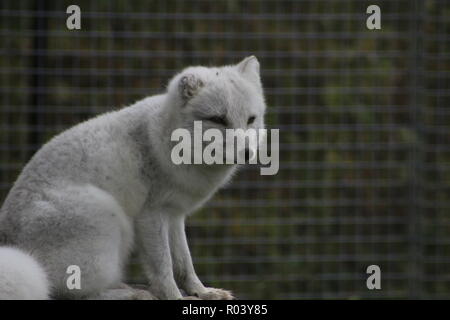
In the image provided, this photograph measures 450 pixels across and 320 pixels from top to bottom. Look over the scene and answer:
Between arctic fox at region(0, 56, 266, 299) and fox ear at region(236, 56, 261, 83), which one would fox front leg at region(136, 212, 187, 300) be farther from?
fox ear at region(236, 56, 261, 83)

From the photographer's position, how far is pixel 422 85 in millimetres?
5664

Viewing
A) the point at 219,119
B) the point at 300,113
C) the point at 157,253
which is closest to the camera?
the point at 219,119

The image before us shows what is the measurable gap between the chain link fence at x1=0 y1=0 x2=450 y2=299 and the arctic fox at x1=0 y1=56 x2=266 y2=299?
7.18 feet

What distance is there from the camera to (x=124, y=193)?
3201 mm

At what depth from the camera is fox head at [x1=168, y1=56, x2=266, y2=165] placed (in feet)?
10.2

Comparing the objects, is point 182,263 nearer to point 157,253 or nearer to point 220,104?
point 157,253

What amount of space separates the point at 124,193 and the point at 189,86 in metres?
0.45

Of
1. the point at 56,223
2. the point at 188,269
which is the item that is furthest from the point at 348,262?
the point at 56,223

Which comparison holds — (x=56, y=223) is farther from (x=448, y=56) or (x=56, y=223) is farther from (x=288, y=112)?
(x=448, y=56)

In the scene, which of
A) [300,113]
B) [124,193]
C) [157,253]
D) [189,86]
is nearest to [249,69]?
[189,86]

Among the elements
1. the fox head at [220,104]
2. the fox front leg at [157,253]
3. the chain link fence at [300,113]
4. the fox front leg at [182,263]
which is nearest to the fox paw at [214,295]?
the fox front leg at [182,263]

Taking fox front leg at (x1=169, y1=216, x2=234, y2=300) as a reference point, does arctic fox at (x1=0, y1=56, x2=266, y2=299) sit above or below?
above

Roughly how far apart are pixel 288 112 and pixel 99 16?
1.38 meters

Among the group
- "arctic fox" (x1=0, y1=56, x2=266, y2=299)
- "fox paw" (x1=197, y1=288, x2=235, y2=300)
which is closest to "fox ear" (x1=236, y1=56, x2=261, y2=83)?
"arctic fox" (x1=0, y1=56, x2=266, y2=299)
